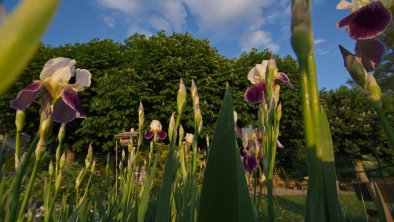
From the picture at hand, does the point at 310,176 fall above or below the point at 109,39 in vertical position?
below

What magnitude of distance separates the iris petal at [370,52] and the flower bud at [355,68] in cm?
5

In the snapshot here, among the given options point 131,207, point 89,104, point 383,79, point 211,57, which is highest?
point 211,57

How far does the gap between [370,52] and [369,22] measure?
0.13 metres

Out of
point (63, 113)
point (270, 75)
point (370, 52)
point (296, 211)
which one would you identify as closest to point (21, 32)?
point (370, 52)

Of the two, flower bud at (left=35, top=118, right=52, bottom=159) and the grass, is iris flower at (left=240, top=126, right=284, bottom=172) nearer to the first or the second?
the grass

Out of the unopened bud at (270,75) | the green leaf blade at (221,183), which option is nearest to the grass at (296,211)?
the unopened bud at (270,75)

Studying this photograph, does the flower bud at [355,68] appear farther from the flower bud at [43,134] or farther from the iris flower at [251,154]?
the iris flower at [251,154]

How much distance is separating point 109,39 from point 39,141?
1069cm

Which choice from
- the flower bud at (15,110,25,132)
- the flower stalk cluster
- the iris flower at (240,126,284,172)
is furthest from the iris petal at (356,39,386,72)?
the iris flower at (240,126,284,172)

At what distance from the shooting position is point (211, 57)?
33.3 feet

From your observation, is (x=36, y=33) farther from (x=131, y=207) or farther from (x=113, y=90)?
(x=113, y=90)

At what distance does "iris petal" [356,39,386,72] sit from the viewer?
68 centimetres

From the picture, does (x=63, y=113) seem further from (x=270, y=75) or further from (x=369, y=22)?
(x=369, y=22)

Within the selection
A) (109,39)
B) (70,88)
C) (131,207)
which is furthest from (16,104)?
(109,39)
